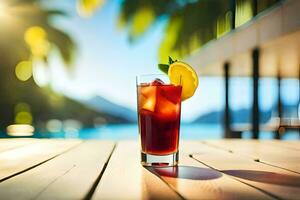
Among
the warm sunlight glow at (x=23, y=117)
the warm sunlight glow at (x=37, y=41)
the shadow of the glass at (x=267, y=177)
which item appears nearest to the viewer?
the shadow of the glass at (x=267, y=177)

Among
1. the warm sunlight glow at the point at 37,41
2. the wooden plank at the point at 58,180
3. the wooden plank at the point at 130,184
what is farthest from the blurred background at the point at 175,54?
the wooden plank at the point at 130,184

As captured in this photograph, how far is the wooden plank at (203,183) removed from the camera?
682 mm

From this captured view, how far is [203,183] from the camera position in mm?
789

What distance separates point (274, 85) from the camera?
10.6 meters

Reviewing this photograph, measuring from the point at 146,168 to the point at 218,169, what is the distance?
0.52 feet

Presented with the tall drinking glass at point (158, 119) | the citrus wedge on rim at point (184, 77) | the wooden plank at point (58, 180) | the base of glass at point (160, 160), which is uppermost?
the citrus wedge on rim at point (184, 77)

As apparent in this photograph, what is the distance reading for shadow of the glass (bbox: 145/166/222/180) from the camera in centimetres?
87

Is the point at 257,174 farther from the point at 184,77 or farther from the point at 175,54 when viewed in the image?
the point at 175,54

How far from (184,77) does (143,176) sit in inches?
13.5

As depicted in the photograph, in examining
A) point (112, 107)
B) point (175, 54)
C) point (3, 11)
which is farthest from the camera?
point (112, 107)

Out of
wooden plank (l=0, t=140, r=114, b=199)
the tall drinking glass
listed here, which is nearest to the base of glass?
the tall drinking glass

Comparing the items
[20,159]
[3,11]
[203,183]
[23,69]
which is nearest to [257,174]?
[203,183]

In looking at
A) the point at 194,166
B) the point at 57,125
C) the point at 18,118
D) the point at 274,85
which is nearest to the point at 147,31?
the point at 274,85

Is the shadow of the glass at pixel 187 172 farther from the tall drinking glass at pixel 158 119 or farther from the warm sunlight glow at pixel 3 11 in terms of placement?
the warm sunlight glow at pixel 3 11
